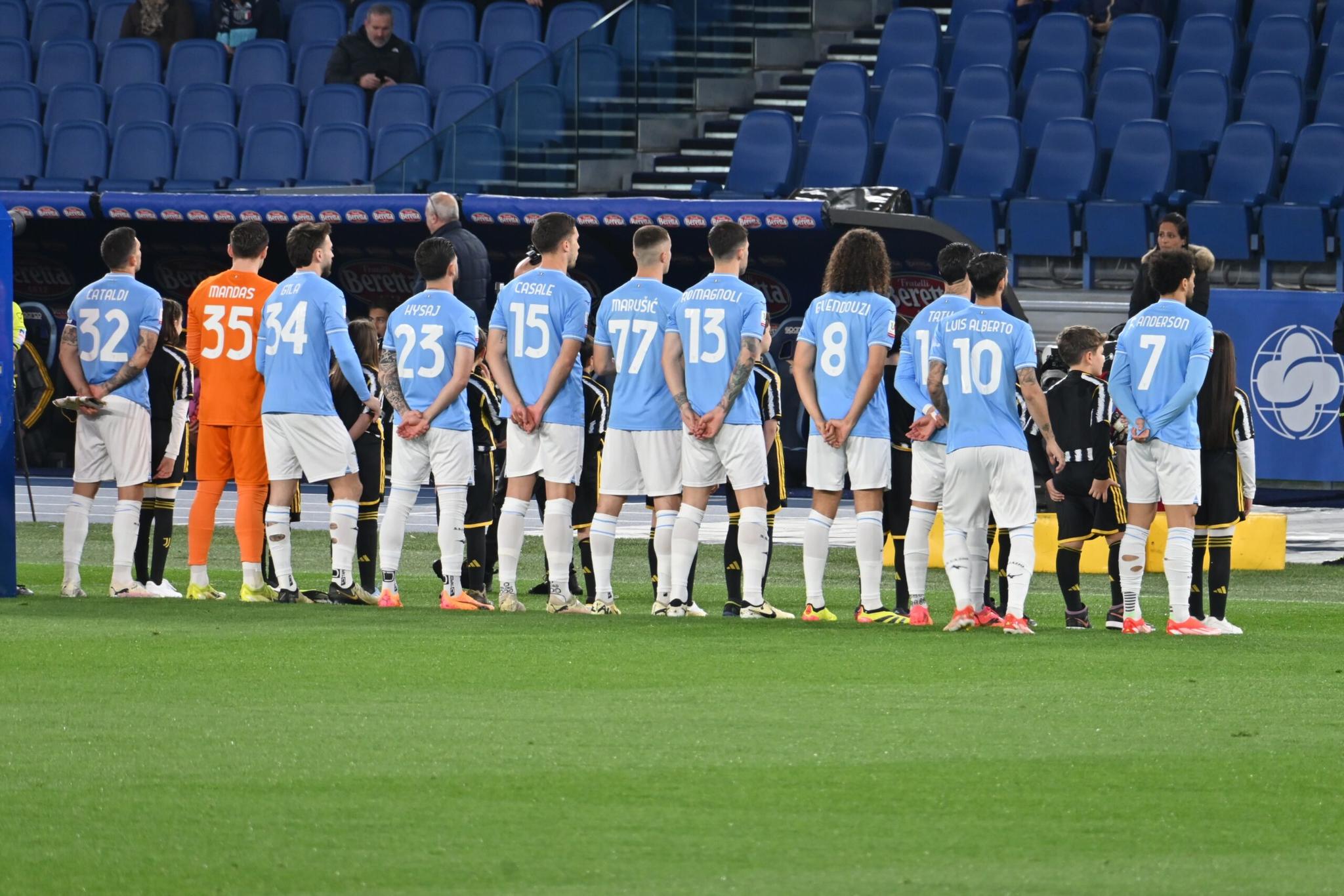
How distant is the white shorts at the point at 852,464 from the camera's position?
34.2ft

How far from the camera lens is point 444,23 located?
23766 mm

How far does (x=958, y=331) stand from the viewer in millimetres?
9969

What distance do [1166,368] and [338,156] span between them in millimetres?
13930

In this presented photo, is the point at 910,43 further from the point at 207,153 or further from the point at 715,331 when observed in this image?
the point at 715,331

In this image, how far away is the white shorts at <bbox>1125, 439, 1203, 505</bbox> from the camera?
9.88 m

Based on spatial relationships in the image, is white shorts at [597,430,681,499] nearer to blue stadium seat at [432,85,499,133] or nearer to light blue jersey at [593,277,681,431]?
light blue jersey at [593,277,681,431]

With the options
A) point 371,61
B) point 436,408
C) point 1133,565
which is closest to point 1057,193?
point 371,61

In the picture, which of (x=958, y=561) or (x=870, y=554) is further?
(x=870, y=554)

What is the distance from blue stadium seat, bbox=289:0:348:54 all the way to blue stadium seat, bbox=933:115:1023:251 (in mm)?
8283

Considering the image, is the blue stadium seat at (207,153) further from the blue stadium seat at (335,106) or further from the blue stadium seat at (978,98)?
the blue stadium seat at (978,98)

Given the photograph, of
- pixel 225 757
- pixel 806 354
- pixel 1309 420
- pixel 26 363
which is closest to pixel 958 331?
pixel 806 354

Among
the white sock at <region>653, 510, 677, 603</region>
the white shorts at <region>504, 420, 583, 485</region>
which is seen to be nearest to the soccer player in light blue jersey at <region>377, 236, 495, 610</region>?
the white shorts at <region>504, 420, 583, 485</region>

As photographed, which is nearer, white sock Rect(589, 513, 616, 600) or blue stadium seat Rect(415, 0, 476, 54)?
white sock Rect(589, 513, 616, 600)

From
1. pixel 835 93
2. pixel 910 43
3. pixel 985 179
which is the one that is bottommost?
pixel 985 179
